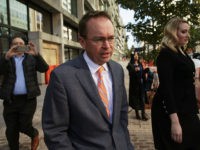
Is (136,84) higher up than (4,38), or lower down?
lower down

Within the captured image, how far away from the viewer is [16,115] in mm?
4840

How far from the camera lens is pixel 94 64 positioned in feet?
6.95

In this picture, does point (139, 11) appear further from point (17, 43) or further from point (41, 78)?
point (41, 78)

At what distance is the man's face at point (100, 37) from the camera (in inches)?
78.5

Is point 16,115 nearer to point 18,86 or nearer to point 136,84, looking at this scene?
point 18,86

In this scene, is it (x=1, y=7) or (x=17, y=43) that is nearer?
(x=17, y=43)

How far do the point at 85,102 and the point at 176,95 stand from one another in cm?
127

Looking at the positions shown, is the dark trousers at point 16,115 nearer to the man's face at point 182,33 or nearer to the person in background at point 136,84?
the man's face at point 182,33

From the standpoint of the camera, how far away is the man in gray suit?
1945 millimetres

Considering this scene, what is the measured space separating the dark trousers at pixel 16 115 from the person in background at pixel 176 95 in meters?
2.34

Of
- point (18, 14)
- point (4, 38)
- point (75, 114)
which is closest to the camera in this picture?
point (75, 114)

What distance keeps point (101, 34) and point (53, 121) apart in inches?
24.5

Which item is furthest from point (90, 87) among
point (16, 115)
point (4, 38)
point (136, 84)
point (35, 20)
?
point (35, 20)

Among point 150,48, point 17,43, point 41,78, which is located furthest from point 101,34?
point 41,78
